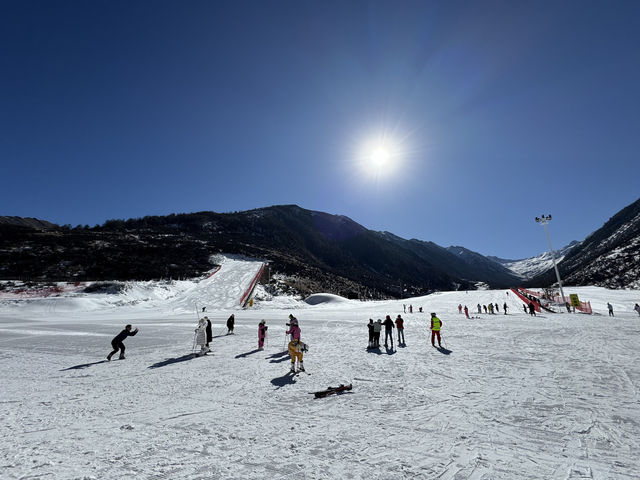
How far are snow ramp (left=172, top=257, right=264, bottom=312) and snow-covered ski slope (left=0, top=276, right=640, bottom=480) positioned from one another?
767 inches

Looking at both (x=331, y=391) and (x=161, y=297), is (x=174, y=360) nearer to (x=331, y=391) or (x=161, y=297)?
(x=331, y=391)

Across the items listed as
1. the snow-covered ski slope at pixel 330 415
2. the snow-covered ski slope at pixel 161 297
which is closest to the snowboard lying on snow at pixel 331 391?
the snow-covered ski slope at pixel 330 415

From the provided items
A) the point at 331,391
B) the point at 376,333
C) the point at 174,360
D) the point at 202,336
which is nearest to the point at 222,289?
the point at 202,336

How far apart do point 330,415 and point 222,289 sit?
40645 millimetres

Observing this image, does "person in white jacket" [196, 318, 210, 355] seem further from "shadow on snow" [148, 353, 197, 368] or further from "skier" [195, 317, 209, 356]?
"shadow on snow" [148, 353, 197, 368]

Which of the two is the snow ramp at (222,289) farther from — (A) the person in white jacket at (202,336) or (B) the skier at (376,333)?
(B) the skier at (376,333)

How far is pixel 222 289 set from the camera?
4325 centimetres

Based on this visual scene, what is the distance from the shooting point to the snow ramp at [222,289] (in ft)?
117

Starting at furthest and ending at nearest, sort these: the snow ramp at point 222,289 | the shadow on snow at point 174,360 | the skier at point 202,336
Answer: the snow ramp at point 222,289
the skier at point 202,336
the shadow on snow at point 174,360

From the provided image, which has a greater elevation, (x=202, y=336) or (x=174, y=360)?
(x=202, y=336)

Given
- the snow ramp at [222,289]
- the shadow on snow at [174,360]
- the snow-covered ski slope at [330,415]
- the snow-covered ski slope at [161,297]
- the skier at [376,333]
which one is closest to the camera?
the snow-covered ski slope at [330,415]

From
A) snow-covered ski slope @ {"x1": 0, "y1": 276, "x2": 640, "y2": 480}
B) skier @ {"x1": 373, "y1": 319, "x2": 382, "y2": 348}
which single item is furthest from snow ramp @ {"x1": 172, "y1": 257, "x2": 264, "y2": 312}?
skier @ {"x1": 373, "y1": 319, "x2": 382, "y2": 348}

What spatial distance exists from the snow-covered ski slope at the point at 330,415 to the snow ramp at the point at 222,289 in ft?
64.0

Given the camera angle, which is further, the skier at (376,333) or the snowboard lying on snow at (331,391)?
the skier at (376,333)
